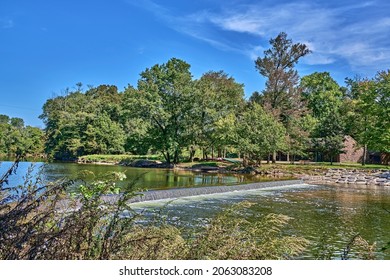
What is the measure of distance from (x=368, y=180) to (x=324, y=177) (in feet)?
6.84

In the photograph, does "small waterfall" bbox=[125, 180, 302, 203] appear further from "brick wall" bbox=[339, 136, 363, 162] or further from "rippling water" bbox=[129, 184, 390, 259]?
"brick wall" bbox=[339, 136, 363, 162]

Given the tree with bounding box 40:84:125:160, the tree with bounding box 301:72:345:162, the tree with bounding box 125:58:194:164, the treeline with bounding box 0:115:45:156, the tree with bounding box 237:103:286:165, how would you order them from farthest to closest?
the tree with bounding box 40:84:125:160 → the tree with bounding box 301:72:345:162 → the tree with bounding box 125:58:194:164 → the tree with bounding box 237:103:286:165 → the treeline with bounding box 0:115:45:156

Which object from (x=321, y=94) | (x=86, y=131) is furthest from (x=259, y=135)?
(x=86, y=131)

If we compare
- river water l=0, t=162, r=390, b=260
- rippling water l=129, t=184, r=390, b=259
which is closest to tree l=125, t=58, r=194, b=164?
river water l=0, t=162, r=390, b=260

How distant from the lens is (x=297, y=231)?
7.50 m

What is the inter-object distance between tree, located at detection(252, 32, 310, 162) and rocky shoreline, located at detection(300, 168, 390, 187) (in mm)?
7606

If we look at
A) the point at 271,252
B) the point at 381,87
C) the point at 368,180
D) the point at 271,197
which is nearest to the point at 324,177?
the point at 368,180

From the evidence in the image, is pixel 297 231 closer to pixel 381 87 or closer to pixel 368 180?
pixel 368 180

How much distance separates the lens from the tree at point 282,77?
29.1 metres

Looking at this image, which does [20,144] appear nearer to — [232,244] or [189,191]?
[232,244]

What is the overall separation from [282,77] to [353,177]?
432 inches

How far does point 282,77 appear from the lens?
95.6ft

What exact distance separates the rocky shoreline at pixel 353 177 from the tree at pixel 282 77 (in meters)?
7.61

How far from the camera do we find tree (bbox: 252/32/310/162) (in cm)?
2912
